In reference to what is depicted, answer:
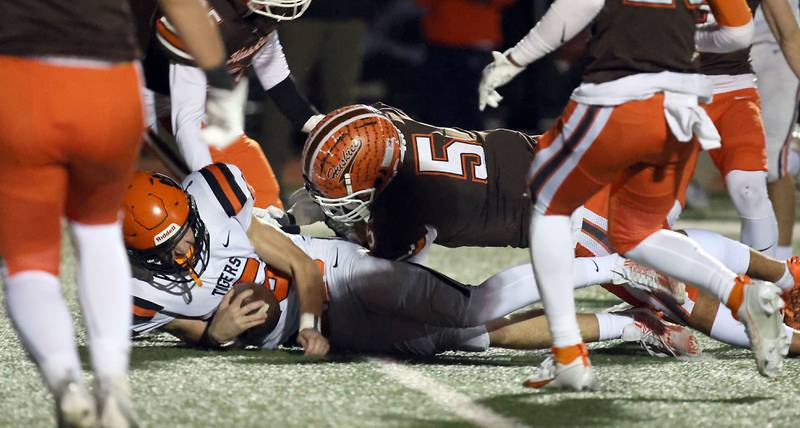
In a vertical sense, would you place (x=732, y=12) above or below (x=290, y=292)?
above

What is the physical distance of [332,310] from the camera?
13.0ft

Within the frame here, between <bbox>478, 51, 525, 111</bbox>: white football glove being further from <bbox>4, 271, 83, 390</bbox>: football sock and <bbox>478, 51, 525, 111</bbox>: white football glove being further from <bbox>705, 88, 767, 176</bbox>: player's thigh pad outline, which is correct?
<bbox>705, 88, 767, 176</bbox>: player's thigh pad outline

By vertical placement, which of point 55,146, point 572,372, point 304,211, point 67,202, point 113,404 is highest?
point 55,146

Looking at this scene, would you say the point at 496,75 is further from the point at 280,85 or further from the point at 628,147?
the point at 280,85

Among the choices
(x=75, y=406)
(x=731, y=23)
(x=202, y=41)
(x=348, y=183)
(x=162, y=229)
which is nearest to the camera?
(x=75, y=406)

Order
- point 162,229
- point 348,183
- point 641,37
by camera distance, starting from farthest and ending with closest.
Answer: point 348,183 → point 162,229 → point 641,37

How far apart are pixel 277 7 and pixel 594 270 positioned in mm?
1608

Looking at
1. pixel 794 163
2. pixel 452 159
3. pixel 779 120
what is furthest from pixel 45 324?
pixel 794 163

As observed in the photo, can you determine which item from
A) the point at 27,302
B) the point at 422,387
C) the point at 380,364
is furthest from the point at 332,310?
the point at 27,302

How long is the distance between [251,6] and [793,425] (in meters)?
2.51

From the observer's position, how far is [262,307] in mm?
3873

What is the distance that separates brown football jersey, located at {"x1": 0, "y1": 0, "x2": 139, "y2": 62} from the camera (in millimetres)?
2512

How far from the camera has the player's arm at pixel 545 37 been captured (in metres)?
3.16

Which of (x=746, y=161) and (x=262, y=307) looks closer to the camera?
(x=262, y=307)
